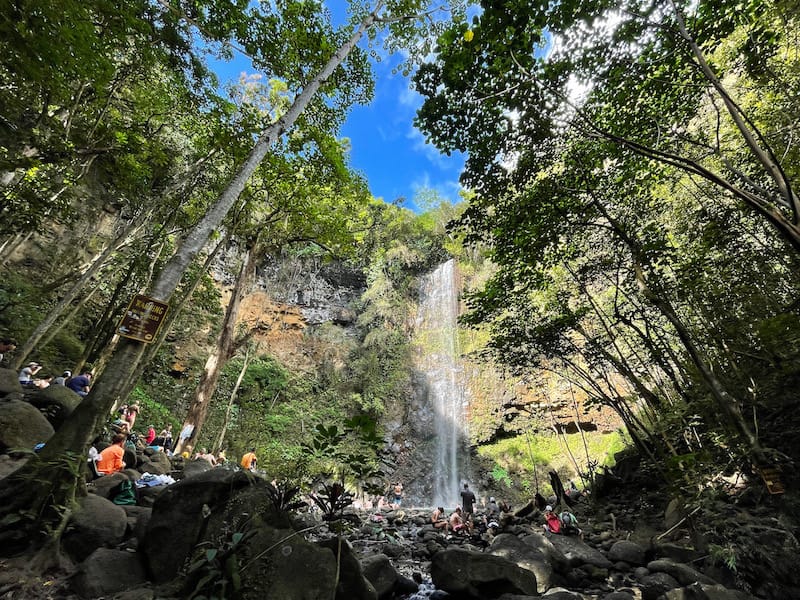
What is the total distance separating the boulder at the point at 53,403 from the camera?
18.1 feet

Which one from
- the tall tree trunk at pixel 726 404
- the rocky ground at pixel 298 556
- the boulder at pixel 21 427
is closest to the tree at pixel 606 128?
the tall tree trunk at pixel 726 404

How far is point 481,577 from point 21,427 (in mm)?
5893

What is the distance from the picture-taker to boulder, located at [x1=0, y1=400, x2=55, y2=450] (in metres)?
4.17

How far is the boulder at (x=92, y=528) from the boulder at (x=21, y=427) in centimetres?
191

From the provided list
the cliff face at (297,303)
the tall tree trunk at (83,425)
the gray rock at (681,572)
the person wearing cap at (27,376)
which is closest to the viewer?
the tall tree trunk at (83,425)

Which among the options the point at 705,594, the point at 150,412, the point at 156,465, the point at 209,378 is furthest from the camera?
the point at 150,412

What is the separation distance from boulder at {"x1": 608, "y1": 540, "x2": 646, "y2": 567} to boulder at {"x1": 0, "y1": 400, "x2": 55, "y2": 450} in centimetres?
853

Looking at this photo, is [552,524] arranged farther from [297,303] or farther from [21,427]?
[297,303]

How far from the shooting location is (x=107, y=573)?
265 cm

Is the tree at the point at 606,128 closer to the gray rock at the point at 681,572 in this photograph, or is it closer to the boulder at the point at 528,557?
the gray rock at the point at 681,572

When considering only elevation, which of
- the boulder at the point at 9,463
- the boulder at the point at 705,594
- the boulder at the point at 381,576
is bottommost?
the boulder at the point at 381,576

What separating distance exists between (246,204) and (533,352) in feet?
27.2

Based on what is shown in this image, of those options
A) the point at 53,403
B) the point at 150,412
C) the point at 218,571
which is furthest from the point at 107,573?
the point at 150,412

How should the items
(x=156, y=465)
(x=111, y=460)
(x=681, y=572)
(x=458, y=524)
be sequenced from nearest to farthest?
(x=681, y=572) < (x=111, y=460) < (x=156, y=465) < (x=458, y=524)
